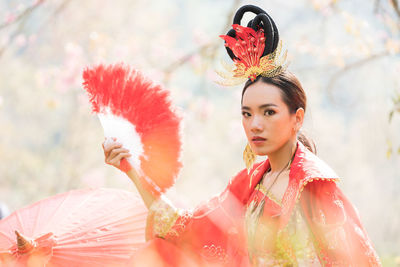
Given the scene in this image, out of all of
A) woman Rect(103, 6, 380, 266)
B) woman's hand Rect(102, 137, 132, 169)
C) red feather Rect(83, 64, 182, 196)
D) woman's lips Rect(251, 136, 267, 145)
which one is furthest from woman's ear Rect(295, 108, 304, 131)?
woman's hand Rect(102, 137, 132, 169)

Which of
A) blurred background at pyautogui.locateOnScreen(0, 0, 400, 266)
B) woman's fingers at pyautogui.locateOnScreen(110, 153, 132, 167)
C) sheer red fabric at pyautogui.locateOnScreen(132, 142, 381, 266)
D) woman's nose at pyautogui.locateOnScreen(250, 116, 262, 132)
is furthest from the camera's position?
blurred background at pyautogui.locateOnScreen(0, 0, 400, 266)

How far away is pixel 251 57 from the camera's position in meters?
1.83

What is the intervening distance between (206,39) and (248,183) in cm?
586

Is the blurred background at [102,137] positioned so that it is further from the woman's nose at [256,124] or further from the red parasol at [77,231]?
the woman's nose at [256,124]

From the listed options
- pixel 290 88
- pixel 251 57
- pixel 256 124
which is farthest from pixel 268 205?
pixel 251 57

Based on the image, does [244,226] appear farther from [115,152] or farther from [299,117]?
[115,152]

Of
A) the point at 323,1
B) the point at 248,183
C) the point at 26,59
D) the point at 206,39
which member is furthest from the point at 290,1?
the point at 248,183

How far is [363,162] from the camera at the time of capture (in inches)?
450

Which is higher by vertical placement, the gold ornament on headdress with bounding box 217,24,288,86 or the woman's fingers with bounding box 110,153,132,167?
the gold ornament on headdress with bounding box 217,24,288,86

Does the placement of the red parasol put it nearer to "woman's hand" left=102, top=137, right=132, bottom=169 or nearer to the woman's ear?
"woman's hand" left=102, top=137, right=132, bottom=169

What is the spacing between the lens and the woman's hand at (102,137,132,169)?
76.0 inches

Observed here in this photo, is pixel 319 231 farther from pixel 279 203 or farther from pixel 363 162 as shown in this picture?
pixel 363 162

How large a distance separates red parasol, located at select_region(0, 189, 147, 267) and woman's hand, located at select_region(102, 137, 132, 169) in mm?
391

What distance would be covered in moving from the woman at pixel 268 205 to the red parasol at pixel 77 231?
212 millimetres
